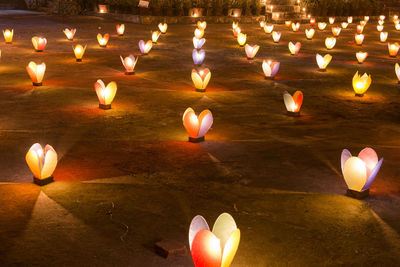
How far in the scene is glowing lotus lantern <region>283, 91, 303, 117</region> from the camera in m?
8.40

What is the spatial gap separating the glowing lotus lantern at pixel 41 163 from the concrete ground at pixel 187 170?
0.39 feet

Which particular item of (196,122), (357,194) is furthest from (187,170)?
(357,194)

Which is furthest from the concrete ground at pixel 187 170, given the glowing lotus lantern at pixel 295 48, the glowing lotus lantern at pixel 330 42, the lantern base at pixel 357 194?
the glowing lotus lantern at pixel 330 42

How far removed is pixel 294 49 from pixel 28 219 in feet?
42.6

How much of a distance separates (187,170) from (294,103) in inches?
129

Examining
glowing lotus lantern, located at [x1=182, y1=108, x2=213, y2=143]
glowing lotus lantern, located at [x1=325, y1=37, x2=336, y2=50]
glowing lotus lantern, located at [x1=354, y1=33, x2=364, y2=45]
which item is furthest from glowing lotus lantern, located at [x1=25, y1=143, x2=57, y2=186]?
glowing lotus lantern, located at [x1=354, y1=33, x2=364, y2=45]

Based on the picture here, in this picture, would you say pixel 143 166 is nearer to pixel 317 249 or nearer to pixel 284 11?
pixel 317 249

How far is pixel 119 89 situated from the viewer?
1024 cm

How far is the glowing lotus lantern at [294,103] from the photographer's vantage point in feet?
27.6

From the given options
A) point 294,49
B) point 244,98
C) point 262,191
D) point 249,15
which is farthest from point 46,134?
point 249,15

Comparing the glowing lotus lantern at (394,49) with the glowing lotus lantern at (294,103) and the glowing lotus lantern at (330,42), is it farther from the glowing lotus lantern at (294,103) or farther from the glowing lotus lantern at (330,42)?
the glowing lotus lantern at (294,103)

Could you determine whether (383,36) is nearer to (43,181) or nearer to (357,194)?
(357,194)

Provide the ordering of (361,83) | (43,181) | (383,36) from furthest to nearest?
(383,36) → (361,83) → (43,181)

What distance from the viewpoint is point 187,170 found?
5820 millimetres
